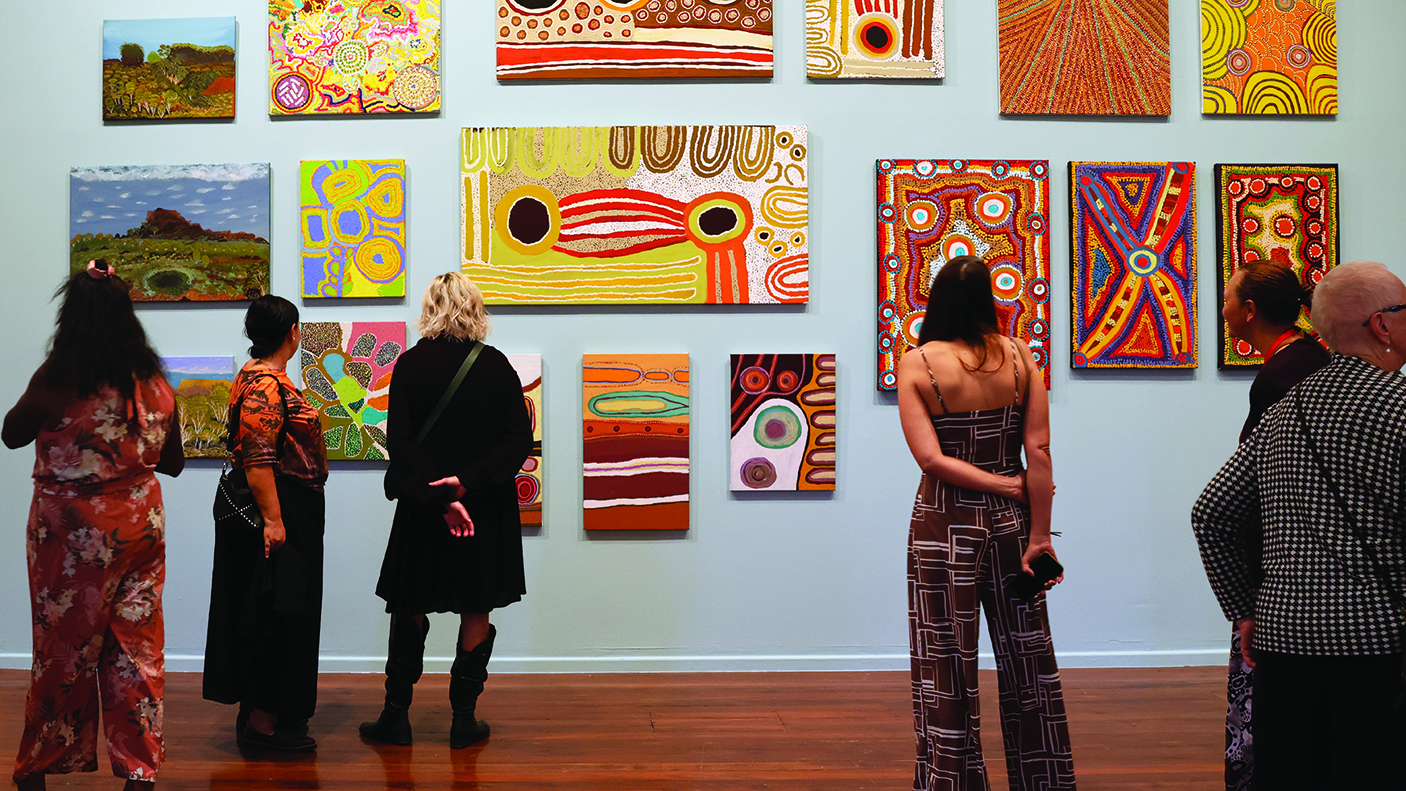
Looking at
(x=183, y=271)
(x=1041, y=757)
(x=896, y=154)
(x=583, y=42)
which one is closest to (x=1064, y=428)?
(x=896, y=154)

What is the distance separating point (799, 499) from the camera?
406 cm

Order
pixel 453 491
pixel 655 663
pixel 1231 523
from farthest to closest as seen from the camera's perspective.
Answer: pixel 655 663 < pixel 453 491 < pixel 1231 523

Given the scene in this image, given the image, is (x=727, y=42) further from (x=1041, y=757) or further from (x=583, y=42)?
(x=1041, y=757)

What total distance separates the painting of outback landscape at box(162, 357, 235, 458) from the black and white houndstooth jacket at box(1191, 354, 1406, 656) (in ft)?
12.7

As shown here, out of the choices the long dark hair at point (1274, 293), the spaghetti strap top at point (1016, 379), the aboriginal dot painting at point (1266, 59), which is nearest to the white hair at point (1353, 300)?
the spaghetti strap top at point (1016, 379)

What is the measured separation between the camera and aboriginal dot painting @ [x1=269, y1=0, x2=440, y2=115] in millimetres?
4055

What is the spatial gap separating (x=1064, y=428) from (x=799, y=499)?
1216 mm

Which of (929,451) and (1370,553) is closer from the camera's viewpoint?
(1370,553)

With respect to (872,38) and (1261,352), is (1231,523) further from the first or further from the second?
(872,38)

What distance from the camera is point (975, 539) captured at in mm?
2201

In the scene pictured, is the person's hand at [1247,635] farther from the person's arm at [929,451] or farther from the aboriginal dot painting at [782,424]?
the aboriginal dot painting at [782,424]

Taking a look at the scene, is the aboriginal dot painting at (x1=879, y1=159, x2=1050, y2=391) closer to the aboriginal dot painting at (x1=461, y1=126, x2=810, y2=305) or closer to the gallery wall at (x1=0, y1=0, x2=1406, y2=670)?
the gallery wall at (x1=0, y1=0, x2=1406, y2=670)

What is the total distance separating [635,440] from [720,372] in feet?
1.54

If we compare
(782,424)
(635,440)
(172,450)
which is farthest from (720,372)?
(172,450)
